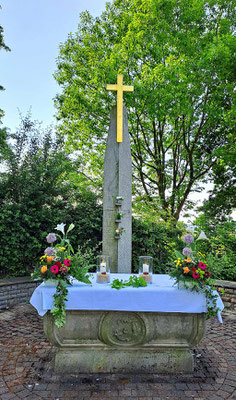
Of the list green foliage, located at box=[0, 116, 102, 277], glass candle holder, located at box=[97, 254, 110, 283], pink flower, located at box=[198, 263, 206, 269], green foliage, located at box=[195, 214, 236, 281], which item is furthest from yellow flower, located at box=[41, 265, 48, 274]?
green foliage, located at box=[195, 214, 236, 281]

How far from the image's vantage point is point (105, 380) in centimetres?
295

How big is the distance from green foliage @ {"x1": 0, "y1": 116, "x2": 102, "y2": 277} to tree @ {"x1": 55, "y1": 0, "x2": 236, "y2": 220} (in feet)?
8.32

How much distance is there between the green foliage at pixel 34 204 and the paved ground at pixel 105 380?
2.28m

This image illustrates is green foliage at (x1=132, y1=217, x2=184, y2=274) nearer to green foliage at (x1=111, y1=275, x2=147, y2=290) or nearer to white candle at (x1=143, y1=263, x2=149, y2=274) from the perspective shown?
white candle at (x1=143, y1=263, x2=149, y2=274)

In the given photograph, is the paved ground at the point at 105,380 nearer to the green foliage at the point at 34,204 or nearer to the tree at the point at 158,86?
the green foliage at the point at 34,204

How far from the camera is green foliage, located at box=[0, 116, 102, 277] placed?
230 inches

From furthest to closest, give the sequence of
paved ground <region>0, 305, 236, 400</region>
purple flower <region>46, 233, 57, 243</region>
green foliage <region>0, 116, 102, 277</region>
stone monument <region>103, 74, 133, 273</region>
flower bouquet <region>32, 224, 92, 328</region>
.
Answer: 1. green foliage <region>0, 116, 102, 277</region>
2. stone monument <region>103, 74, 133, 273</region>
3. purple flower <region>46, 233, 57, 243</region>
4. flower bouquet <region>32, 224, 92, 328</region>
5. paved ground <region>0, 305, 236, 400</region>

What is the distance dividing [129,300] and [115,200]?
2359mm

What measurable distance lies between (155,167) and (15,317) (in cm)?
769

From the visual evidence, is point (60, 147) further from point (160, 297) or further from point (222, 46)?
point (222, 46)

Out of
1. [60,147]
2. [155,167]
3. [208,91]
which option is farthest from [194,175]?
[60,147]

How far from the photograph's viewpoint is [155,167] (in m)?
11.0

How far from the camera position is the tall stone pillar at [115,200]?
509 cm

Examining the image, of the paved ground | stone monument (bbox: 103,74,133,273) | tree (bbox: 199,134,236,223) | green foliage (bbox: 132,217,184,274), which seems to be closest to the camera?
the paved ground
